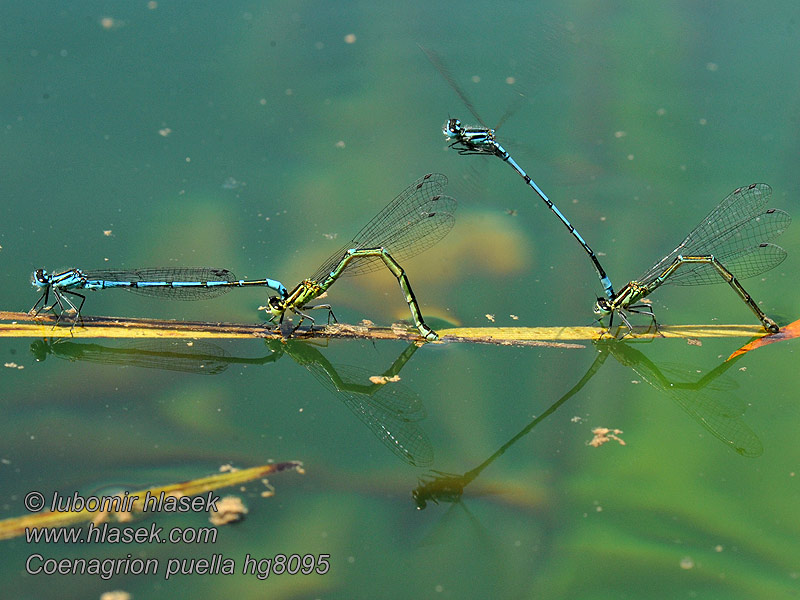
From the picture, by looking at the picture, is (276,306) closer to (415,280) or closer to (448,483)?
(415,280)

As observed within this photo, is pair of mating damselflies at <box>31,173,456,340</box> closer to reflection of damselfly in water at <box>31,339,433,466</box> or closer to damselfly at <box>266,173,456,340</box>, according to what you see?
damselfly at <box>266,173,456,340</box>

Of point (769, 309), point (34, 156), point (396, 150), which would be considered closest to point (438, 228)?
point (396, 150)

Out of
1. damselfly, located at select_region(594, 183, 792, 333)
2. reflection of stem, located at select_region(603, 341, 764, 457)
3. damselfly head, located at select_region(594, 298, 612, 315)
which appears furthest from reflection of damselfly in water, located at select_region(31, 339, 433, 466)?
damselfly, located at select_region(594, 183, 792, 333)

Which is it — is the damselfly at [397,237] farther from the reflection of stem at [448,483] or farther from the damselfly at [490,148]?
the reflection of stem at [448,483]

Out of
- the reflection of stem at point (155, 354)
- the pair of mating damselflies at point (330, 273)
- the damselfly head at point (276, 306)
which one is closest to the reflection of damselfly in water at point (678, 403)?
the pair of mating damselflies at point (330, 273)
